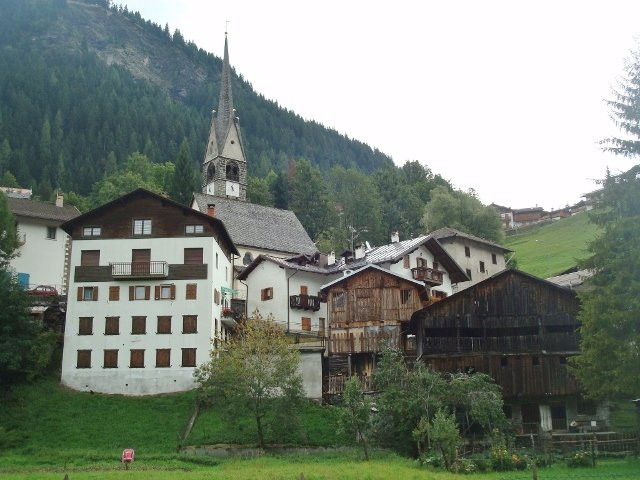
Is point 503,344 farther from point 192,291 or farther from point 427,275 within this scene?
point 192,291

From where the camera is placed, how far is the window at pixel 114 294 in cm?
5312

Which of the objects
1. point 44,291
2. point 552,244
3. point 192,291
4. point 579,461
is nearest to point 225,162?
point 552,244

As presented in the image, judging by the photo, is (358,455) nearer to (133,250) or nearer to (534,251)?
(133,250)

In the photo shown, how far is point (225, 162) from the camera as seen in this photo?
366 ft

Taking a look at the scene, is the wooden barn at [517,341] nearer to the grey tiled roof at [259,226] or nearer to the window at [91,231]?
the window at [91,231]

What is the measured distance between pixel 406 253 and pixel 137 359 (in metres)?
22.3

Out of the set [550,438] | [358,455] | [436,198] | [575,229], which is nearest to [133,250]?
[358,455]

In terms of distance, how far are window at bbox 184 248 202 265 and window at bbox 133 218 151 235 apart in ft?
10.1

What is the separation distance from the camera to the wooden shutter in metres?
52.2

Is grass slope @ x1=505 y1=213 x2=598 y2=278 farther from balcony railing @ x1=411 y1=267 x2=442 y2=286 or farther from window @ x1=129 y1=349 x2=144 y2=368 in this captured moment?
window @ x1=129 y1=349 x2=144 y2=368

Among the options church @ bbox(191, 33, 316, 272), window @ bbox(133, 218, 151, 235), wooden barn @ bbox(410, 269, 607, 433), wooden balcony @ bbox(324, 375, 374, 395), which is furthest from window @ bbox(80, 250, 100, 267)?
wooden barn @ bbox(410, 269, 607, 433)

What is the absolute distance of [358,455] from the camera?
39.4 metres

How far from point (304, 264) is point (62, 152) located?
121 metres

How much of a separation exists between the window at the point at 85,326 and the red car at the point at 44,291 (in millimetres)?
5532
